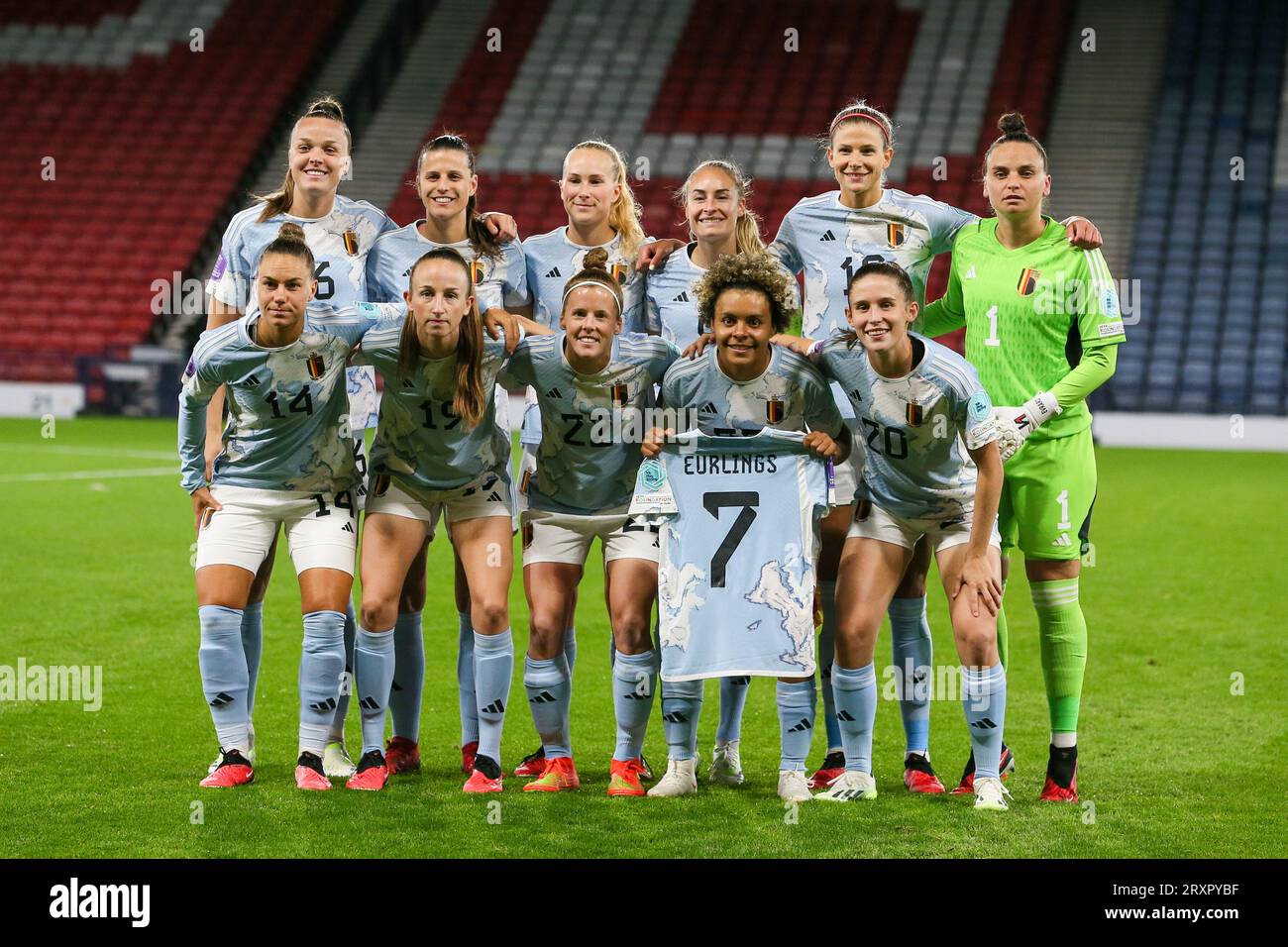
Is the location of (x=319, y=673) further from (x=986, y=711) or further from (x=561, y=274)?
(x=986, y=711)

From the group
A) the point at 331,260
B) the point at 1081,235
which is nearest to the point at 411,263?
the point at 331,260

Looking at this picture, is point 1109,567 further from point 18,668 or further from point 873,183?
point 18,668

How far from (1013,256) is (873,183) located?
0.56 m

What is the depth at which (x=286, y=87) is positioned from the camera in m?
26.2

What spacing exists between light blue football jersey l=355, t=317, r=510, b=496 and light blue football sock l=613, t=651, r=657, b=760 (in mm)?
773

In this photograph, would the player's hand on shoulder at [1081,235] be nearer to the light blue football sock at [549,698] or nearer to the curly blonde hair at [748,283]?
the curly blonde hair at [748,283]

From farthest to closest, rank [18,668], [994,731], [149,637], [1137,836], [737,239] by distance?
[149,637] < [18,668] < [737,239] < [994,731] < [1137,836]

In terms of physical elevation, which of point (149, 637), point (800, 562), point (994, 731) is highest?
point (800, 562)

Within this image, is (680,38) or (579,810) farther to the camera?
(680,38)

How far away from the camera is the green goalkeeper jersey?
15.9 feet

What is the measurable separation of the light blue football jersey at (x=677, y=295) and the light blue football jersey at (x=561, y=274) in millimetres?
59

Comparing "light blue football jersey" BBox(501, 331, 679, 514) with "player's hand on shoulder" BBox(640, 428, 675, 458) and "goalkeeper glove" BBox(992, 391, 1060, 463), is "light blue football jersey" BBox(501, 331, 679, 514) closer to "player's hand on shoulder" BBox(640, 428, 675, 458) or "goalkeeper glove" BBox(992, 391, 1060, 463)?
"player's hand on shoulder" BBox(640, 428, 675, 458)

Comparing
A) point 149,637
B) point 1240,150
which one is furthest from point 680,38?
point 149,637

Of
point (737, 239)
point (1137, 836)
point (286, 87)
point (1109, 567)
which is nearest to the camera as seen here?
point (1137, 836)
